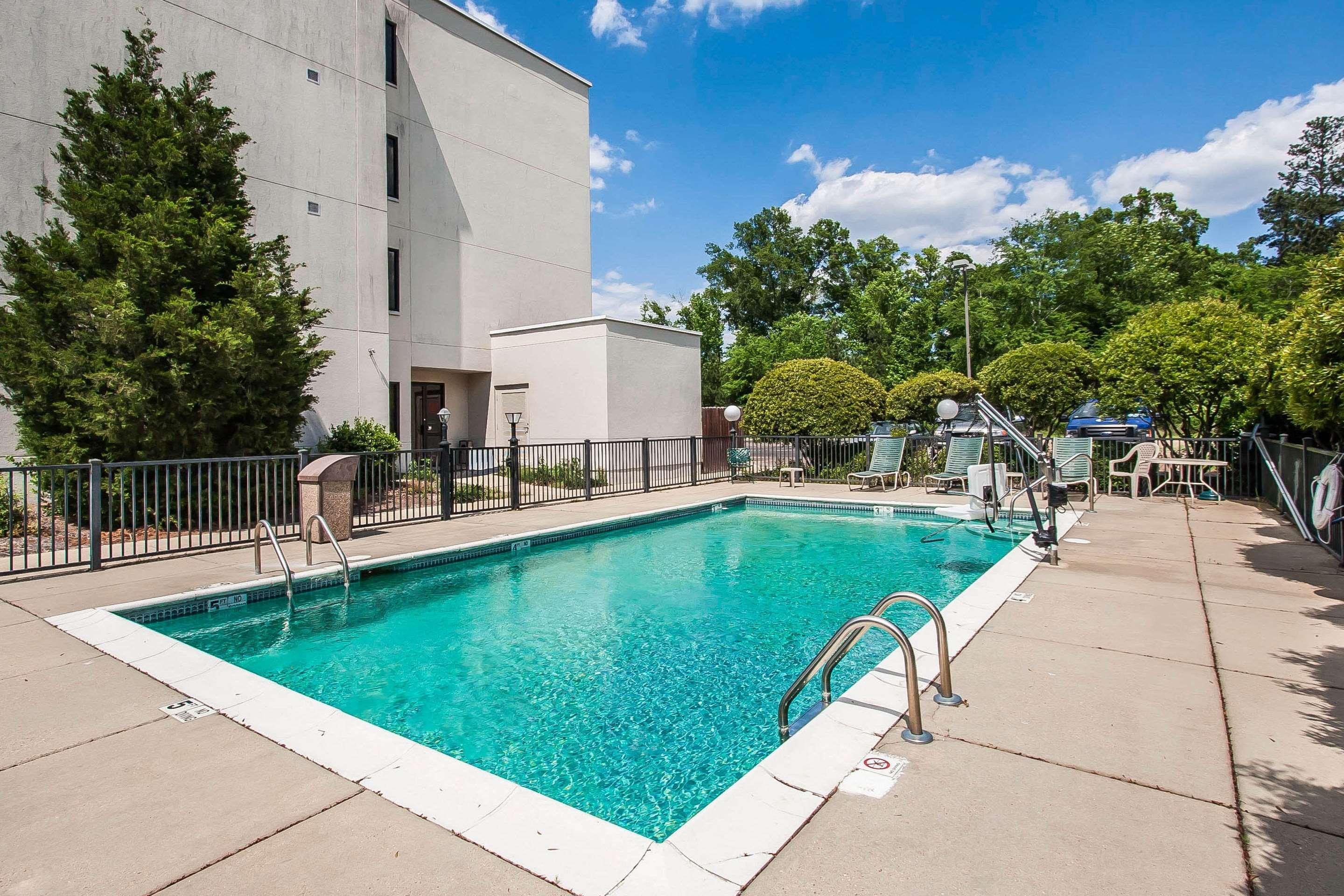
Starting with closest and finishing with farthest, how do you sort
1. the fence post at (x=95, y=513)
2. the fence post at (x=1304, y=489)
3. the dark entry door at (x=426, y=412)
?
the fence post at (x=95, y=513) < the fence post at (x=1304, y=489) < the dark entry door at (x=426, y=412)

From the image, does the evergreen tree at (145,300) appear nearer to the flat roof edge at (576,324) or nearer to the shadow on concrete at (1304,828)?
the flat roof edge at (576,324)

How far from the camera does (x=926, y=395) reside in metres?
16.8

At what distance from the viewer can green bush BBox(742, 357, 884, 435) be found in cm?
1563

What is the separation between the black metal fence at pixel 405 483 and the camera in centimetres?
759

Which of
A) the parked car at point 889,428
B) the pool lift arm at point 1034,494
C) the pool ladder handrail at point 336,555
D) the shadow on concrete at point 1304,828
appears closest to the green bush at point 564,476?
the parked car at point 889,428

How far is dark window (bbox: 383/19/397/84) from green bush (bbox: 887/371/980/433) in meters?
14.8

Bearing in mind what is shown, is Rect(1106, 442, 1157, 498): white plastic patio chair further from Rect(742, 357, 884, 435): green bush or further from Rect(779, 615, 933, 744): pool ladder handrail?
Rect(779, 615, 933, 744): pool ladder handrail

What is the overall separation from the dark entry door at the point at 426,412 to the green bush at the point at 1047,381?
14.4 metres

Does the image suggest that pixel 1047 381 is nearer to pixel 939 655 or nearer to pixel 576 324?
pixel 576 324

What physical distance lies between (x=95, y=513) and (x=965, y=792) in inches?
329

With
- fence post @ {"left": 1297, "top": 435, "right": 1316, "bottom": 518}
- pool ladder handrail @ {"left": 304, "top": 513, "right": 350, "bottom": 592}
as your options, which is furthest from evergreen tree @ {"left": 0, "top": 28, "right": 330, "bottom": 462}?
Answer: fence post @ {"left": 1297, "top": 435, "right": 1316, "bottom": 518}

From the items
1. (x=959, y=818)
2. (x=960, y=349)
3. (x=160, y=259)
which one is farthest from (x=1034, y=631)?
(x=960, y=349)

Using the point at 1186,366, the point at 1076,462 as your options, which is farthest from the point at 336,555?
the point at 1186,366

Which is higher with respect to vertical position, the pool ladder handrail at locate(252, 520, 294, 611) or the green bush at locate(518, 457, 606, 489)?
the green bush at locate(518, 457, 606, 489)
